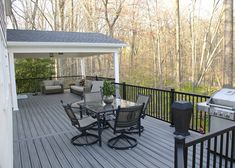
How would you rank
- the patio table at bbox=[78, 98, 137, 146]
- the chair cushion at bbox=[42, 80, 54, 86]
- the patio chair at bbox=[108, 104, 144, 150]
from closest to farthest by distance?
the patio chair at bbox=[108, 104, 144, 150] → the patio table at bbox=[78, 98, 137, 146] → the chair cushion at bbox=[42, 80, 54, 86]

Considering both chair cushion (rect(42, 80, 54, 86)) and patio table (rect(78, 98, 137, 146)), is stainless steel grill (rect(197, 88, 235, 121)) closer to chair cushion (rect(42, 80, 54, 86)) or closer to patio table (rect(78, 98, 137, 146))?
patio table (rect(78, 98, 137, 146))

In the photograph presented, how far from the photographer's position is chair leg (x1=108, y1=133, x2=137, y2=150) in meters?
4.08

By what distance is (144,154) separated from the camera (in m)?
3.78

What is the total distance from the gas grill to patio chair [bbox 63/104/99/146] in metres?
2.21

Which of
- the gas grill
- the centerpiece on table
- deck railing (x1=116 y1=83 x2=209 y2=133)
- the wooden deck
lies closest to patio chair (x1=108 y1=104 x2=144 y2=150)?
the wooden deck

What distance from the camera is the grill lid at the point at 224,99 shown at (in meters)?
3.25

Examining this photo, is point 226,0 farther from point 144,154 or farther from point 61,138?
point 61,138

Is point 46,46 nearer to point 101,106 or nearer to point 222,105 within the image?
point 101,106

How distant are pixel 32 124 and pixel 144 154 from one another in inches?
143

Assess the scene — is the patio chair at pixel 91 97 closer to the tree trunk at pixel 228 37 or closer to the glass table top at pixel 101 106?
the glass table top at pixel 101 106

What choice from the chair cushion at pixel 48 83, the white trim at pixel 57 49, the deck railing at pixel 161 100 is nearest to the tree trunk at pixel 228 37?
the deck railing at pixel 161 100

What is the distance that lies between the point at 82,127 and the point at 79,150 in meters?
0.44

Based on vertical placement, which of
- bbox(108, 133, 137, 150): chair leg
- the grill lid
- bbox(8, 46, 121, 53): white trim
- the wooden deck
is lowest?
the wooden deck

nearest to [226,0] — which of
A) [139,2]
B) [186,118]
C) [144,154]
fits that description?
[186,118]
